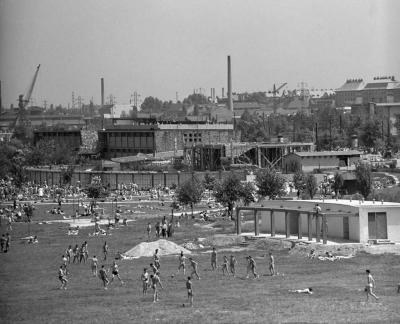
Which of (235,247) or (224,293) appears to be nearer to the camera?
(224,293)

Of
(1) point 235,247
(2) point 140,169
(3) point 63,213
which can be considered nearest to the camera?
(1) point 235,247

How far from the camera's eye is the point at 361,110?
170875mm

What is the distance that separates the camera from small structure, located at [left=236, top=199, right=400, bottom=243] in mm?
38219

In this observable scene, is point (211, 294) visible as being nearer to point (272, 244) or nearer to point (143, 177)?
point (272, 244)

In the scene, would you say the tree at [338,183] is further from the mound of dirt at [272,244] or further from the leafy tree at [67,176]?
the mound of dirt at [272,244]

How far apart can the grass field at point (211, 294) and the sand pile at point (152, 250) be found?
71 centimetres

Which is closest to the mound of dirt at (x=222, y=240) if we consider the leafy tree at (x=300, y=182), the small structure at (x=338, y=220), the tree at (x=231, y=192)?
the small structure at (x=338, y=220)

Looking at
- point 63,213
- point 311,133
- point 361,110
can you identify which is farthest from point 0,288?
point 361,110

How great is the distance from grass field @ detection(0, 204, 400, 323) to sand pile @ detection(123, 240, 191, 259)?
713 mm

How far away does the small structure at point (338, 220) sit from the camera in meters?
38.2

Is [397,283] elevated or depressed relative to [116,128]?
depressed

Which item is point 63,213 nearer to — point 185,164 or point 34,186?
point 34,186

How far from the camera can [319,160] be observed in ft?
279

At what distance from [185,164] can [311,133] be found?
5141cm
